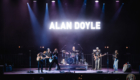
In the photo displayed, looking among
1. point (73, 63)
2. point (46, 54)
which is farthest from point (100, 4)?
point (46, 54)

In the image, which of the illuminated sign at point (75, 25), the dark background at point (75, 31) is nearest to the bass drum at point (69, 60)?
the dark background at point (75, 31)

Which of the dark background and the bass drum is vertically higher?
the dark background

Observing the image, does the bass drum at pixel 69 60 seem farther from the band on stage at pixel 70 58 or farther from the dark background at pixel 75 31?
the dark background at pixel 75 31

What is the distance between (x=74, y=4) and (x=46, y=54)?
6.48m

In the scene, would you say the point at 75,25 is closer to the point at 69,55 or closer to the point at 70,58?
the point at 69,55

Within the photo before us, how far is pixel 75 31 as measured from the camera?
1538cm

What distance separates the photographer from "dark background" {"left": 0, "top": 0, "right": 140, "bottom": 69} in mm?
15047

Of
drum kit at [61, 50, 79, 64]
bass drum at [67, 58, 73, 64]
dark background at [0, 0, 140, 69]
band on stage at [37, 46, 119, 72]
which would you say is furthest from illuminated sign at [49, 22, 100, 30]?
bass drum at [67, 58, 73, 64]

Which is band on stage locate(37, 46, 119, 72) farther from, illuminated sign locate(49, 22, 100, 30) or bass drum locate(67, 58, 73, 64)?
illuminated sign locate(49, 22, 100, 30)

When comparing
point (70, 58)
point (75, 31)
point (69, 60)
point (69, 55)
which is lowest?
point (69, 60)

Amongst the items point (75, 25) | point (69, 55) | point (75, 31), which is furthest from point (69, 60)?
point (75, 25)
